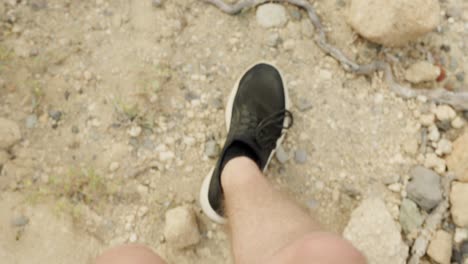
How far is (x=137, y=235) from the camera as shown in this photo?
7.30 ft

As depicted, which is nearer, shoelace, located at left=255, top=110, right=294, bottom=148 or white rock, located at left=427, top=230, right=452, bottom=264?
white rock, located at left=427, top=230, right=452, bottom=264

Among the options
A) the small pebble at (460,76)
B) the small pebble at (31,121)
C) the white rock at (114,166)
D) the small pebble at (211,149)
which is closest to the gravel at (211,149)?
the small pebble at (211,149)

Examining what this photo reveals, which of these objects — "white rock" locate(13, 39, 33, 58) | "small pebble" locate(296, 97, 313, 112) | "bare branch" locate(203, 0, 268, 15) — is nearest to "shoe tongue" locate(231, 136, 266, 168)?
"small pebble" locate(296, 97, 313, 112)

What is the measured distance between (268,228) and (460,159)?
1092 millimetres

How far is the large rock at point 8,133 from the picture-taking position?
2.23 metres

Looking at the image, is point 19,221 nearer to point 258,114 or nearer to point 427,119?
point 258,114

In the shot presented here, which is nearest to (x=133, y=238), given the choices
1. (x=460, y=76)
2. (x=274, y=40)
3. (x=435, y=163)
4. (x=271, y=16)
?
(x=274, y=40)

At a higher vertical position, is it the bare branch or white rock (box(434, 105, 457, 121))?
the bare branch

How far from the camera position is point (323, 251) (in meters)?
1.48

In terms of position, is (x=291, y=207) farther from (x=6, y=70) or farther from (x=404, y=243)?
(x=6, y=70)

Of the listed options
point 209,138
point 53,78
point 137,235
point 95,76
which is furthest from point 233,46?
A: point 137,235

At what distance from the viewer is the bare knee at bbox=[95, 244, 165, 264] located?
5.46 ft

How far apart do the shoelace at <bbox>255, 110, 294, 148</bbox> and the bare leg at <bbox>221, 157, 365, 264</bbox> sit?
0.18 metres

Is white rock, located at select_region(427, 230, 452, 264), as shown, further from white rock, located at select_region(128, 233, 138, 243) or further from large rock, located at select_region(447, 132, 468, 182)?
white rock, located at select_region(128, 233, 138, 243)
